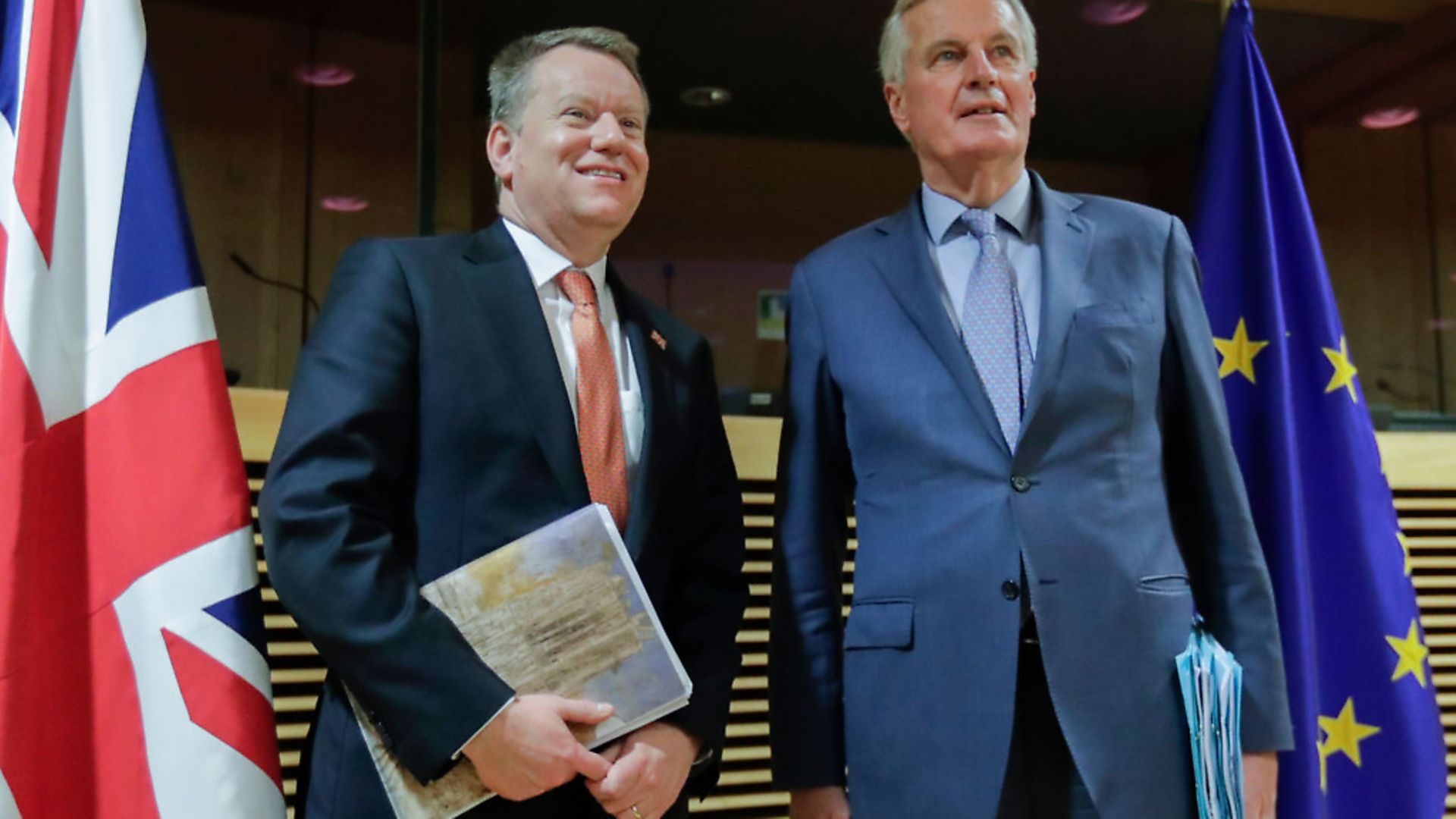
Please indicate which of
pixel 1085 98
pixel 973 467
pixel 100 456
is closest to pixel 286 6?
pixel 1085 98

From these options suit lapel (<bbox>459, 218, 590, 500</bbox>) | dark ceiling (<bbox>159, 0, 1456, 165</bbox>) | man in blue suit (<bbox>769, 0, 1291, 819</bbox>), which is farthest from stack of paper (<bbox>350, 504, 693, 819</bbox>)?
dark ceiling (<bbox>159, 0, 1456, 165</bbox>)

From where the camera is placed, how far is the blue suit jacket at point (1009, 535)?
1.82m

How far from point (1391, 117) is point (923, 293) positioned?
12.3 ft

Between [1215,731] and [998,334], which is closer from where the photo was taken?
[1215,731]

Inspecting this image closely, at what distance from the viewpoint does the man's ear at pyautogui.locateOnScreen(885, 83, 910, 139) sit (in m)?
2.21

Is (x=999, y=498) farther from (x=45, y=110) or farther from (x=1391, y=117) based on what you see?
(x=1391, y=117)

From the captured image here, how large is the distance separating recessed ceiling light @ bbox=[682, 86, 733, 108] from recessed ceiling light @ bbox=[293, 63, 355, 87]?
1376 mm

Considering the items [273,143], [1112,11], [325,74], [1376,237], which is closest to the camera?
[1376,237]

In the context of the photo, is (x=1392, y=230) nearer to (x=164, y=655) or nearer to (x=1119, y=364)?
(x=1119, y=364)

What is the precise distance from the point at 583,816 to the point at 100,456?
864 mm

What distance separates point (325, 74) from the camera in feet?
17.2

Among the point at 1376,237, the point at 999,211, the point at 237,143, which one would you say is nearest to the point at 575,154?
the point at 999,211

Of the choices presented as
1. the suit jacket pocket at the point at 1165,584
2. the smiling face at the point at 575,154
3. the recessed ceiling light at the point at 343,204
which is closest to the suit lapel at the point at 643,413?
the smiling face at the point at 575,154

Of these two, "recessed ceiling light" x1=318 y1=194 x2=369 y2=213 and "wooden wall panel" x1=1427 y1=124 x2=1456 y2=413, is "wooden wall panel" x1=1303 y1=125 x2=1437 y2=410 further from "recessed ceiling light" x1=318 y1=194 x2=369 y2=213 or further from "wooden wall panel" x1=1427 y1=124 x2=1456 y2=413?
"recessed ceiling light" x1=318 y1=194 x2=369 y2=213
